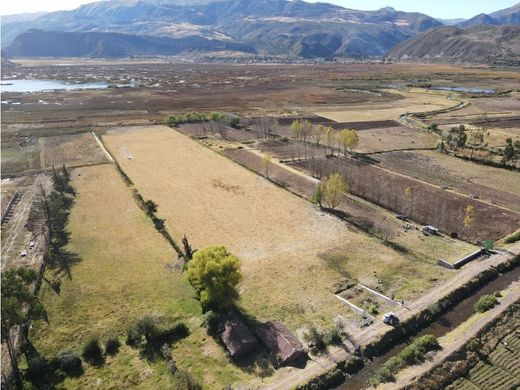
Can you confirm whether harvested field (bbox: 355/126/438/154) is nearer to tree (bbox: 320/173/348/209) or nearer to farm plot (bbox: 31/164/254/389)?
tree (bbox: 320/173/348/209)

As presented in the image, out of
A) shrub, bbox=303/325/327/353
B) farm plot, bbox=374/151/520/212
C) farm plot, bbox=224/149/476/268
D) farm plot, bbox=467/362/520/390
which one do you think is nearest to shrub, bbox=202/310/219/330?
shrub, bbox=303/325/327/353

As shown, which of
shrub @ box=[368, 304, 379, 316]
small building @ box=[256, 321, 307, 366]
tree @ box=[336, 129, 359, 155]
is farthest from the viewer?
tree @ box=[336, 129, 359, 155]

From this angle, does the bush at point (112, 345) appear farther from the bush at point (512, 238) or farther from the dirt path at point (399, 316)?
the bush at point (512, 238)

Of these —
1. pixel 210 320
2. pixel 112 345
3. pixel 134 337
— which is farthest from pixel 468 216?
pixel 112 345

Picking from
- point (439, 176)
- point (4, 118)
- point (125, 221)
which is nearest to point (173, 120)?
point (4, 118)

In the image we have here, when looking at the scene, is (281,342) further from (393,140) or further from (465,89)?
(465,89)

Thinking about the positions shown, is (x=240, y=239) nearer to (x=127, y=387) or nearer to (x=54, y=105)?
(x=127, y=387)
